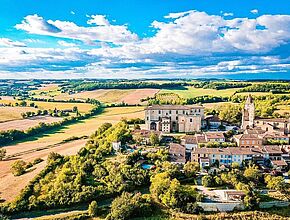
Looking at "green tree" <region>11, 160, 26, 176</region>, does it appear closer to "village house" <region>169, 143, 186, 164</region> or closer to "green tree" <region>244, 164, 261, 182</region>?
"village house" <region>169, 143, 186, 164</region>

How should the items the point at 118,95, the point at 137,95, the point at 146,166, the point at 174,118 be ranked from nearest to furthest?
the point at 146,166, the point at 174,118, the point at 137,95, the point at 118,95

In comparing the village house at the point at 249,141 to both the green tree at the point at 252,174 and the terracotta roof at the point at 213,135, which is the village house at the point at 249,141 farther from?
the green tree at the point at 252,174

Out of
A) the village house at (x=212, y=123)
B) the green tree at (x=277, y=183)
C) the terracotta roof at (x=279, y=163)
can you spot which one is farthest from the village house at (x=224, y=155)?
the village house at (x=212, y=123)

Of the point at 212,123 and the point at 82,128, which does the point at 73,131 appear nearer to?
the point at 82,128

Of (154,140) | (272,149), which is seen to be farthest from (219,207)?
(154,140)

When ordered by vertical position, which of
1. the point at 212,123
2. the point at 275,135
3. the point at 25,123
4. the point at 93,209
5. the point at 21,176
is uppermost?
the point at 212,123

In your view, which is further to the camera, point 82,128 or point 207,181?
point 82,128

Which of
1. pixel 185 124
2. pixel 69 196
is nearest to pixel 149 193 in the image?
pixel 69 196
